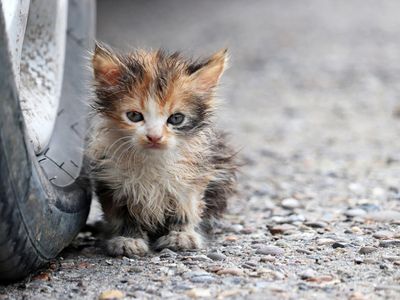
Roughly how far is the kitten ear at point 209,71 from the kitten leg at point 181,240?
648 millimetres

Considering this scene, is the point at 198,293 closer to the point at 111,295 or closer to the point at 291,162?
the point at 111,295

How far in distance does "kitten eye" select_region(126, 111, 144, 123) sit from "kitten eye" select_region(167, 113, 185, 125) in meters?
0.12

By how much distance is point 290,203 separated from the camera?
16.2 ft

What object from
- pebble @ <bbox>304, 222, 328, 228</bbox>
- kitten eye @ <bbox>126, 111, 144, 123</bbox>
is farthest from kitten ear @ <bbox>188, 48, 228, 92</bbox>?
pebble @ <bbox>304, 222, 328, 228</bbox>

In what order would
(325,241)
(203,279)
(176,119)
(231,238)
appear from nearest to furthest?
(203,279) → (176,119) → (325,241) → (231,238)

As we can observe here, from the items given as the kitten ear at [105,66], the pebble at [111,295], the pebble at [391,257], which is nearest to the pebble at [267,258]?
the pebble at [391,257]

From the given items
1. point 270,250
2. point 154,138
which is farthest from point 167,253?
point 154,138

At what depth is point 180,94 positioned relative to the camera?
11.7 feet

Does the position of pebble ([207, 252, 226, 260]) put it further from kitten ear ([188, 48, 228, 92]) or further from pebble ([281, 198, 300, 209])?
pebble ([281, 198, 300, 209])

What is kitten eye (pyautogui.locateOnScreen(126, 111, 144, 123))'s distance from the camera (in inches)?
139

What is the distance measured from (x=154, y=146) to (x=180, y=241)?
51 centimetres

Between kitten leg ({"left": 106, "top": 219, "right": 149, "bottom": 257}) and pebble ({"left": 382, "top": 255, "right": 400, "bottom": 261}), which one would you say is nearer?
pebble ({"left": 382, "top": 255, "right": 400, "bottom": 261})

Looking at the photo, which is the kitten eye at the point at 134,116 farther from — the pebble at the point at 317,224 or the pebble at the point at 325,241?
the pebble at the point at 317,224

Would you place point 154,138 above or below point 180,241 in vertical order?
above
